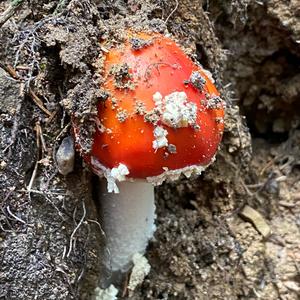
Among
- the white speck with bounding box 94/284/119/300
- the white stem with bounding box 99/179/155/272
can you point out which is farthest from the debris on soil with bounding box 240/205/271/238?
the white speck with bounding box 94/284/119/300

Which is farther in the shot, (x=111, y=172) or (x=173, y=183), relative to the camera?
(x=173, y=183)

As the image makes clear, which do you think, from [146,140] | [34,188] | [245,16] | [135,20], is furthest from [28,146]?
[245,16]

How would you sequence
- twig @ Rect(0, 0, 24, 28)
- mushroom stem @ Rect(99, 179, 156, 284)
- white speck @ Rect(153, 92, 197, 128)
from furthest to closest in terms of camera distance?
mushroom stem @ Rect(99, 179, 156, 284)
twig @ Rect(0, 0, 24, 28)
white speck @ Rect(153, 92, 197, 128)

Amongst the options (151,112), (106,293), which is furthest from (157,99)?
(106,293)

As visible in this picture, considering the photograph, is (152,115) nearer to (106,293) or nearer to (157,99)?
(157,99)

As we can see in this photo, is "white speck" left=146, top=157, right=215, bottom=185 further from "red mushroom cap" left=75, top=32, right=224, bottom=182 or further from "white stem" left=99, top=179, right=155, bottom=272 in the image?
"white stem" left=99, top=179, right=155, bottom=272

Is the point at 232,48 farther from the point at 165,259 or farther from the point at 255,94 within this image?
the point at 165,259

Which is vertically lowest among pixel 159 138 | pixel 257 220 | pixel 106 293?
pixel 106 293
